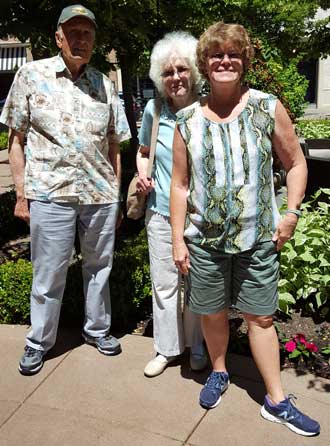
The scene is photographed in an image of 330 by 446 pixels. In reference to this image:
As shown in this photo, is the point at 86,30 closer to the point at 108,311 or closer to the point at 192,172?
the point at 192,172

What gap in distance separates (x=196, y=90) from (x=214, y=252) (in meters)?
0.84

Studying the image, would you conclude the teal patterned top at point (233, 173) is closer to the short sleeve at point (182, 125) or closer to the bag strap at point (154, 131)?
the short sleeve at point (182, 125)

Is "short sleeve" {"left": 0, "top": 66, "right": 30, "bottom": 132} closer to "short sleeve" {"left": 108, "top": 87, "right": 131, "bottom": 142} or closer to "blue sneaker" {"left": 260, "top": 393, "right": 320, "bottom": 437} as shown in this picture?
"short sleeve" {"left": 108, "top": 87, "right": 131, "bottom": 142}

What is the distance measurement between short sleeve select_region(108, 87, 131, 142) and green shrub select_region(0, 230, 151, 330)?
1.17 meters

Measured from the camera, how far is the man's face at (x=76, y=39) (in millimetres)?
2723

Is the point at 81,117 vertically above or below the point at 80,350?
above

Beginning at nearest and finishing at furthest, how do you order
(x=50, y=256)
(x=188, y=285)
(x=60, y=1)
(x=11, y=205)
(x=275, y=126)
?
(x=275, y=126) < (x=188, y=285) < (x=50, y=256) < (x=60, y=1) < (x=11, y=205)

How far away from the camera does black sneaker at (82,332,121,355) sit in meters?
3.24

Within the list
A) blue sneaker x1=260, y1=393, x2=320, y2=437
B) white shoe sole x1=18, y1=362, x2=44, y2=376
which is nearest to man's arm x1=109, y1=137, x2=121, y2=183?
white shoe sole x1=18, y1=362, x2=44, y2=376

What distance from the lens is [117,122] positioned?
2996 millimetres

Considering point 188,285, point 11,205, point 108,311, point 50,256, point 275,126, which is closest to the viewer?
point 275,126

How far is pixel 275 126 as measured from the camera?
7.56 ft

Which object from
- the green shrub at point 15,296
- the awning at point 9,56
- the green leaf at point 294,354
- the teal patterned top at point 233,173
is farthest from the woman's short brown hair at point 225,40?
the awning at point 9,56

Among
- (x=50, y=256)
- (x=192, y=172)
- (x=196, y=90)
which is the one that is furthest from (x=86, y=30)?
(x=50, y=256)
